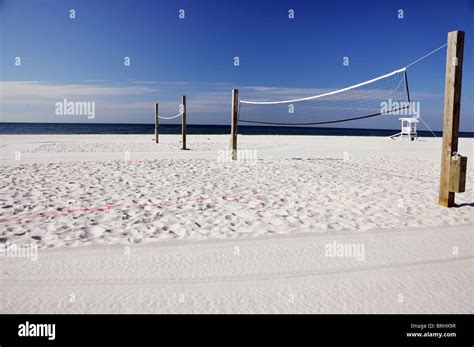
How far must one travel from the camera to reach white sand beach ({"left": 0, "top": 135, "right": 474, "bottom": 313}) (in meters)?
2.40

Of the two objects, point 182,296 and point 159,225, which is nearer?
point 182,296

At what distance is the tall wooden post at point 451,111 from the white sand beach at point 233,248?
0.34m

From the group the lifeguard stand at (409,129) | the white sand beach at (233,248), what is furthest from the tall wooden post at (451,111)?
the lifeguard stand at (409,129)

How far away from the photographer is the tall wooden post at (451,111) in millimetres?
4633

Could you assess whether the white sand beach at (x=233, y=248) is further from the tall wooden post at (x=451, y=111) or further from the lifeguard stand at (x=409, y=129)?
the lifeguard stand at (x=409, y=129)

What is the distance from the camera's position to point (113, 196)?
524 cm

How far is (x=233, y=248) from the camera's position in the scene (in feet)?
10.9

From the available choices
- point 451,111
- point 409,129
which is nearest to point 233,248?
point 451,111
